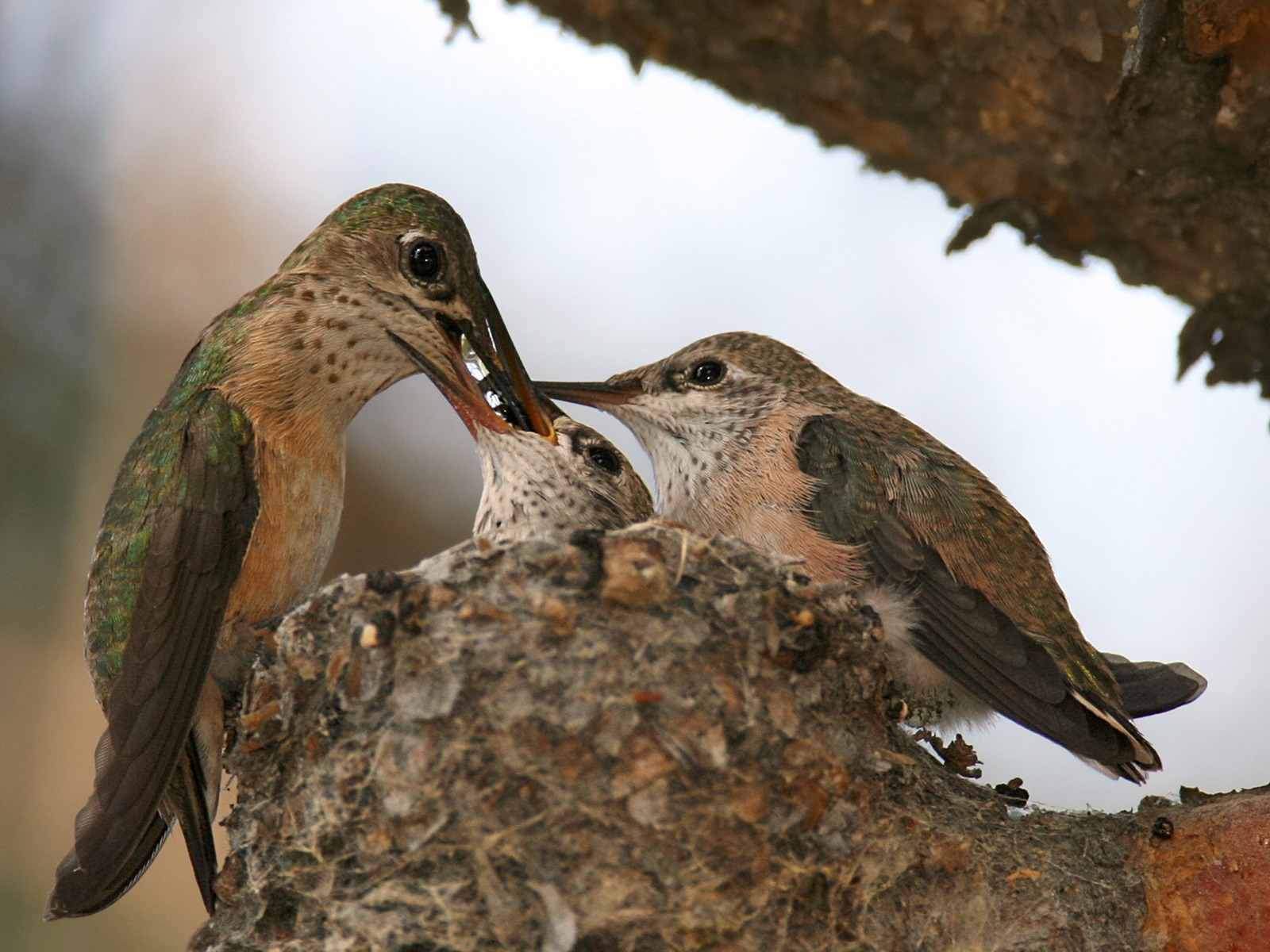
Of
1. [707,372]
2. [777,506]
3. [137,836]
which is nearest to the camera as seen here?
[137,836]

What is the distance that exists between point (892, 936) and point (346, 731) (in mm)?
1122

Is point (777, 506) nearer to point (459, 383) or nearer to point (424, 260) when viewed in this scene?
point (459, 383)

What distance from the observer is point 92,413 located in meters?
5.55

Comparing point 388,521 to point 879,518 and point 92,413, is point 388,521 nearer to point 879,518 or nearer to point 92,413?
point 92,413

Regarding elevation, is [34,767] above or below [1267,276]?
below

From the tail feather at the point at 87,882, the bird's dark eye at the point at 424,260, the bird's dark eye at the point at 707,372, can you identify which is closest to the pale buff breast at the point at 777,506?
the bird's dark eye at the point at 707,372

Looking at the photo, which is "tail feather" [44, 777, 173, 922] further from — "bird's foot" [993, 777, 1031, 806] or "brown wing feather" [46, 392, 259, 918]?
"bird's foot" [993, 777, 1031, 806]

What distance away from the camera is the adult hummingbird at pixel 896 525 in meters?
3.03

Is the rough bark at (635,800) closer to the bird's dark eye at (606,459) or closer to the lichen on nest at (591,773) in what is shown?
the lichen on nest at (591,773)

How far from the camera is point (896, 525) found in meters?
3.29

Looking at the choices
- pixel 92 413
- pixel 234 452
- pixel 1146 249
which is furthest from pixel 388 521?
pixel 1146 249

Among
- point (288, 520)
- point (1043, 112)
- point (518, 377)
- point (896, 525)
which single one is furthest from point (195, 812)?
point (1043, 112)

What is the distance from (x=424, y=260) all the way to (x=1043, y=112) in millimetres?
1617

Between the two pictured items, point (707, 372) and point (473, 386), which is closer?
point (473, 386)
